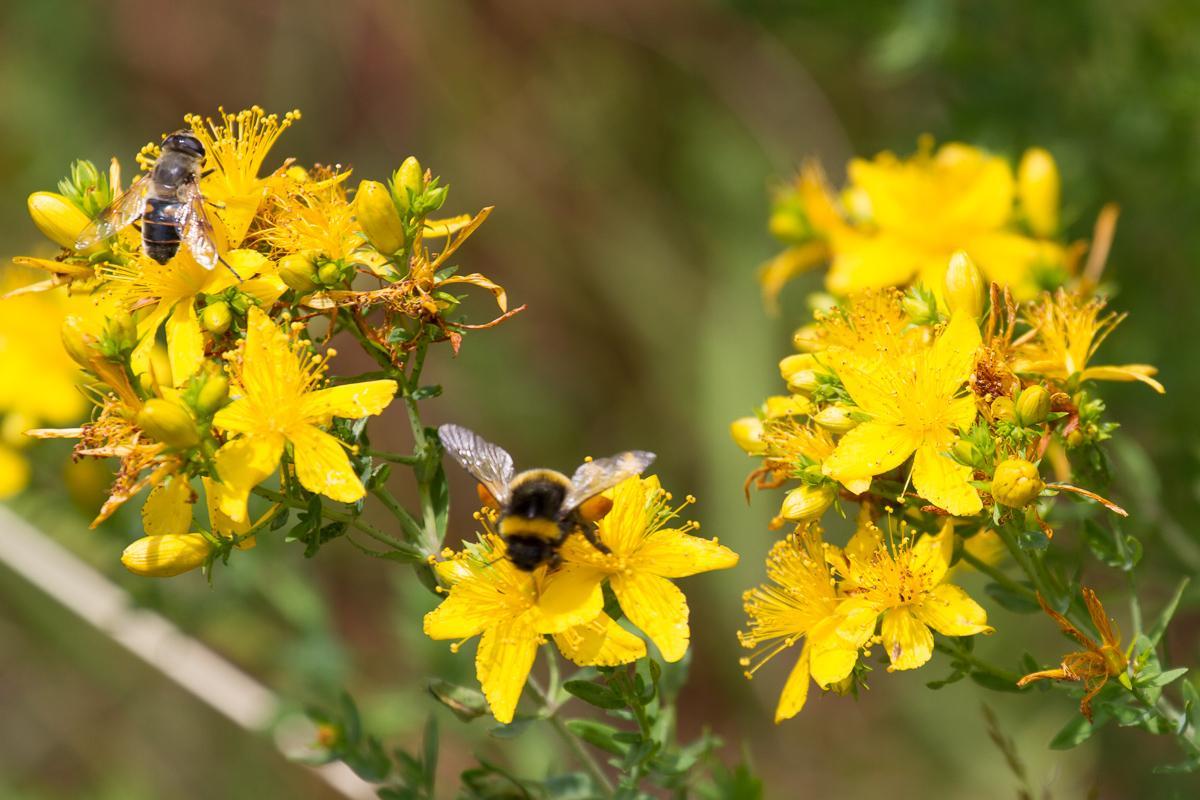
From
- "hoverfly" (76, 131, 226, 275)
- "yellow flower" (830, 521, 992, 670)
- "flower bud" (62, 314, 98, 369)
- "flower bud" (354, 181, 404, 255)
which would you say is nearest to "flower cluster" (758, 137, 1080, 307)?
Result: "yellow flower" (830, 521, 992, 670)

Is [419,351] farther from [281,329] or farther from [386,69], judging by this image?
[386,69]

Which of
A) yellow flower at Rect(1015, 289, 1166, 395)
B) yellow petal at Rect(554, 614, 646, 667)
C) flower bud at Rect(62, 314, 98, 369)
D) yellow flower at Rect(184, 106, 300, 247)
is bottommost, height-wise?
yellow petal at Rect(554, 614, 646, 667)

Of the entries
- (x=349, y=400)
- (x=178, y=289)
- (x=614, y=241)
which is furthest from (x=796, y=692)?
(x=614, y=241)

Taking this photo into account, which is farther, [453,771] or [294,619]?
[453,771]

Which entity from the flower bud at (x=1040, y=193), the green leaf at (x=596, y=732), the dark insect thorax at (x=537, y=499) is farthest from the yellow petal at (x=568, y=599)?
the flower bud at (x=1040, y=193)

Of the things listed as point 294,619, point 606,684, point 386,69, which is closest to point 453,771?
point 294,619

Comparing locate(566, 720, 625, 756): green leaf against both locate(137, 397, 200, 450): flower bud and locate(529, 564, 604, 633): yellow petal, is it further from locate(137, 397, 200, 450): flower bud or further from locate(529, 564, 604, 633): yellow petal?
locate(137, 397, 200, 450): flower bud

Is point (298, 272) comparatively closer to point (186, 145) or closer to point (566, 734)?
point (186, 145)
